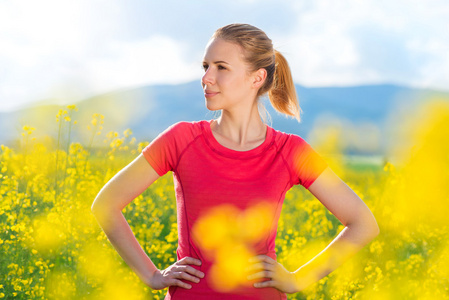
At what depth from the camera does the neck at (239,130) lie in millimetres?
1872

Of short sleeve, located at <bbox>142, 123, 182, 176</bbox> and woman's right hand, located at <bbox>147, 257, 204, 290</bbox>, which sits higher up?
short sleeve, located at <bbox>142, 123, 182, 176</bbox>

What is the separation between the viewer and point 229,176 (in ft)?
5.81

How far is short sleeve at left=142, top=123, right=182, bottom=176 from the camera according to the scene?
1789 millimetres

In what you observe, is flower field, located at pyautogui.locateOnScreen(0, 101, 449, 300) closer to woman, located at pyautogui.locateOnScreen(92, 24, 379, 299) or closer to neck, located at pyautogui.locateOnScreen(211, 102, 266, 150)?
woman, located at pyautogui.locateOnScreen(92, 24, 379, 299)

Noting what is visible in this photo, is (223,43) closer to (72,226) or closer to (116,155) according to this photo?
(72,226)

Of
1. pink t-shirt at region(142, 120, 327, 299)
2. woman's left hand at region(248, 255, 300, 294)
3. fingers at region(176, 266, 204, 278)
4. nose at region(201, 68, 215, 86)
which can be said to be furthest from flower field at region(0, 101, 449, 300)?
nose at region(201, 68, 215, 86)

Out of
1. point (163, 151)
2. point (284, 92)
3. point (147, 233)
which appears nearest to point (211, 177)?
point (163, 151)

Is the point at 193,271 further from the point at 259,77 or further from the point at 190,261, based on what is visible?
the point at 259,77

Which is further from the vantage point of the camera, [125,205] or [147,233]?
[147,233]

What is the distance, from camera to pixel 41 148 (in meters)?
6.01

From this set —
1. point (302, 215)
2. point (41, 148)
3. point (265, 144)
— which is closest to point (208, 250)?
point (265, 144)

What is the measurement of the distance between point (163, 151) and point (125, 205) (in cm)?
28

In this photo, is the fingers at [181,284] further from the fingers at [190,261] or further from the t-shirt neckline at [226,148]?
the t-shirt neckline at [226,148]

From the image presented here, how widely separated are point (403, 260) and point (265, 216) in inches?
111
